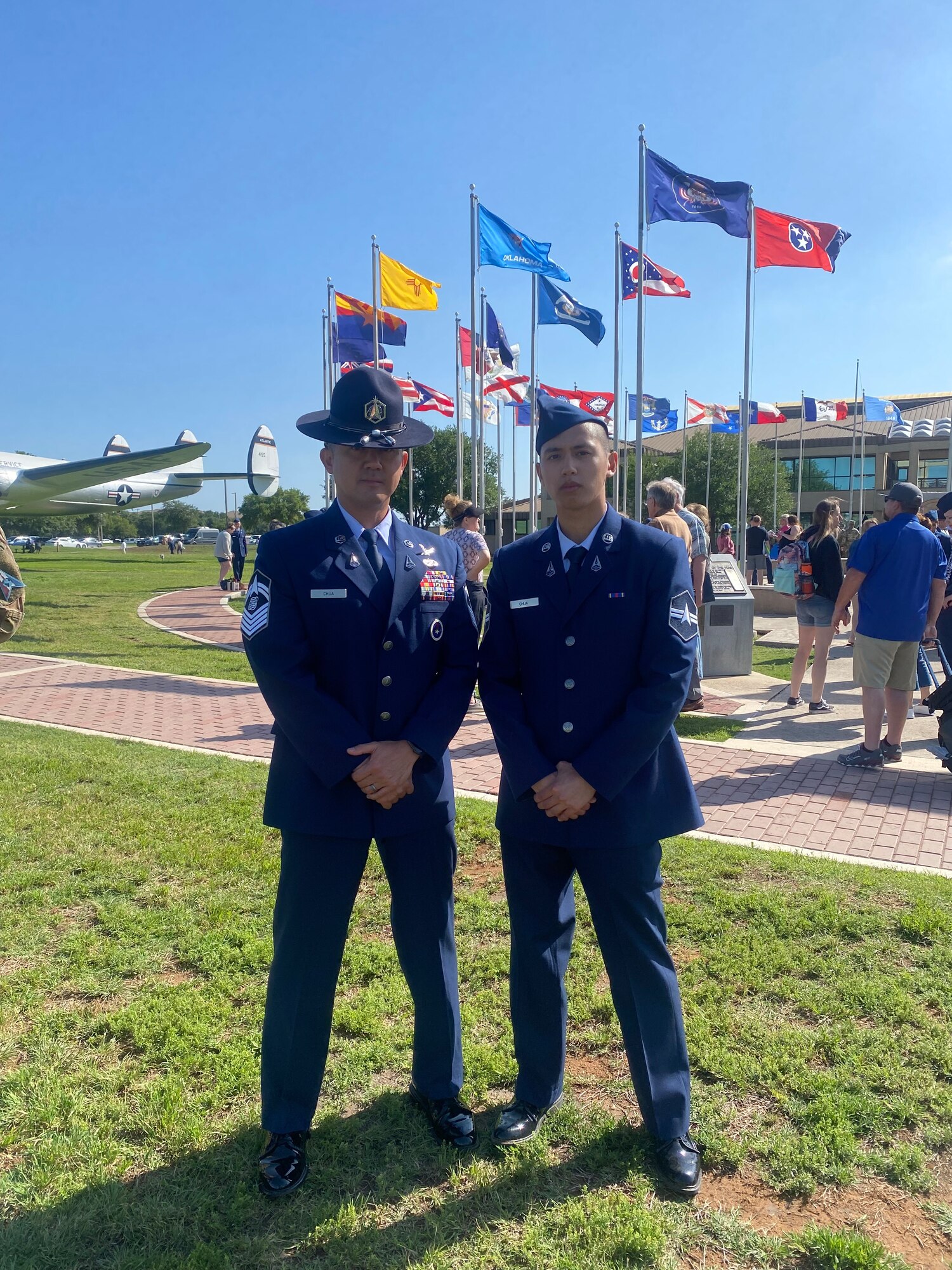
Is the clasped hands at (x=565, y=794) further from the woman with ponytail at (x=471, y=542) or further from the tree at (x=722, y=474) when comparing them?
the tree at (x=722, y=474)

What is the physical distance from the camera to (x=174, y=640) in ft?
46.0

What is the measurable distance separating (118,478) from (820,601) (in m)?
27.9

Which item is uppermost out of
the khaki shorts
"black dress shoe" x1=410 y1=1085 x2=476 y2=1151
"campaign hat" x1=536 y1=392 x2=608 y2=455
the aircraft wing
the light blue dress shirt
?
the aircraft wing

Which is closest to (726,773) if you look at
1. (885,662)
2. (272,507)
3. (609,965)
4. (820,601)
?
(885,662)

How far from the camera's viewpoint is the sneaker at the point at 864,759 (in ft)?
20.7

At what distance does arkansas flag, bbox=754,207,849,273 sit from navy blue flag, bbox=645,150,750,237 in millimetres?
708

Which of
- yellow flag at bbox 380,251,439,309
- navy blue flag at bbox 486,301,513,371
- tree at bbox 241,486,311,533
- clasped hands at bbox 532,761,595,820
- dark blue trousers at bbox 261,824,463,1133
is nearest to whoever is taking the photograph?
clasped hands at bbox 532,761,595,820

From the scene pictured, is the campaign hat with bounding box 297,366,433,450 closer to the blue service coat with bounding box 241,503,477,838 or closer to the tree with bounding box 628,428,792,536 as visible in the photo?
the blue service coat with bounding box 241,503,477,838

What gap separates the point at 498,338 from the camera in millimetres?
21688

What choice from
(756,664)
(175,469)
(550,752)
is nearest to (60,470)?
(175,469)

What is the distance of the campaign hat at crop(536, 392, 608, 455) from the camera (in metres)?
2.39

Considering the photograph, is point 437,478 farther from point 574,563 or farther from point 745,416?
point 574,563

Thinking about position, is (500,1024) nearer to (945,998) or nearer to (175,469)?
(945,998)

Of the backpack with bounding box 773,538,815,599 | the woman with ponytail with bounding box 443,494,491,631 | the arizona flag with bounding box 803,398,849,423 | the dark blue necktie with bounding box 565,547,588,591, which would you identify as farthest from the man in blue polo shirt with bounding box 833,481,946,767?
the arizona flag with bounding box 803,398,849,423
